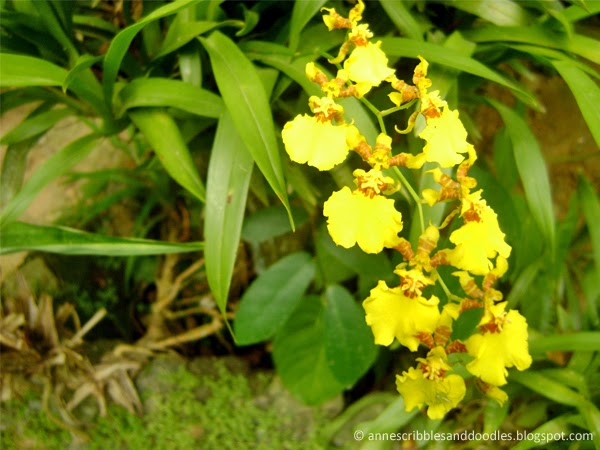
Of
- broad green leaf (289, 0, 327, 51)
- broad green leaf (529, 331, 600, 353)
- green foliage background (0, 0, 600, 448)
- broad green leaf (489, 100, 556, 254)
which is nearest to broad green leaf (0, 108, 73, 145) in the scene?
green foliage background (0, 0, 600, 448)

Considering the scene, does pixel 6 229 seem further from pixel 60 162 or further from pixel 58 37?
pixel 58 37

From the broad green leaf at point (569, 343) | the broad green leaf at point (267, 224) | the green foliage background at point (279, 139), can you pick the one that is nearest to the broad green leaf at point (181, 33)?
the green foliage background at point (279, 139)

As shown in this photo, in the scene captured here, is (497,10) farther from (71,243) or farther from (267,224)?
(71,243)

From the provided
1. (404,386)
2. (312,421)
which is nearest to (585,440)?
(404,386)

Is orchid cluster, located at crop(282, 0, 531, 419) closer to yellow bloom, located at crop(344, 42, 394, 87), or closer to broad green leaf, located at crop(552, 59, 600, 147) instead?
yellow bloom, located at crop(344, 42, 394, 87)

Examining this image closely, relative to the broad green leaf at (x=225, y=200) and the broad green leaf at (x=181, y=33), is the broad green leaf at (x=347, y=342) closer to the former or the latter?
the broad green leaf at (x=225, y=200)

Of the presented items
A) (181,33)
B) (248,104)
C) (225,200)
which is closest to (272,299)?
(225,200)
